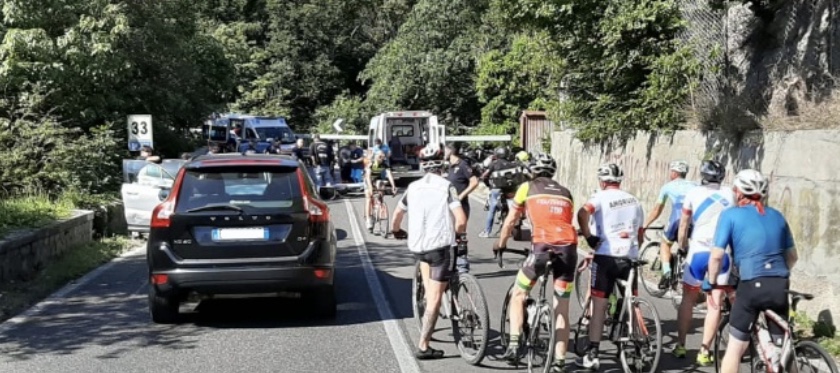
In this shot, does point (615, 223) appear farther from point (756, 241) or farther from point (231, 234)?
point (231, 234)

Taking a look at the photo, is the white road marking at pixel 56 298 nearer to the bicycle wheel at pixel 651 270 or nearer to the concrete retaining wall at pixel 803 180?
the bicycle wheel at pixel 651 270

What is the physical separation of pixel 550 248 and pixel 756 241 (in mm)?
1550

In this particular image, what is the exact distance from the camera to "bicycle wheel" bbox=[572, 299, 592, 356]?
7.17 m

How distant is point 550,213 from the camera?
22.2 ft

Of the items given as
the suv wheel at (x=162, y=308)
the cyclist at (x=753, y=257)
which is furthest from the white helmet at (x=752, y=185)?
the suv wheel at (x=162, y=308)

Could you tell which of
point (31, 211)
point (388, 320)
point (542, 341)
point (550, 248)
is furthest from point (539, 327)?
point (31, 211)

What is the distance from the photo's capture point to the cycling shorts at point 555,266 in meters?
6.71

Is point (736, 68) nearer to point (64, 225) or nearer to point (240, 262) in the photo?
point (240, 262)

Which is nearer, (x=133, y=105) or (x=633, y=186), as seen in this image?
(x=633, y=186)

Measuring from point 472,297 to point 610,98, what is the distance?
1048 centimetres

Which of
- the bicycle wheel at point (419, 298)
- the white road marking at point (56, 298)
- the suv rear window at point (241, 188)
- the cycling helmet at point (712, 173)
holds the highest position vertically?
the cycling helmet at point (712, 173)

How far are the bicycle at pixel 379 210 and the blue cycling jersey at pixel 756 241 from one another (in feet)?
37.5

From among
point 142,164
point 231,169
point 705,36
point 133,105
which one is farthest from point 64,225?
point 133,105

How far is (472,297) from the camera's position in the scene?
7289 mm
